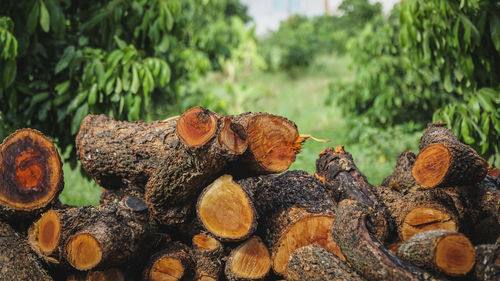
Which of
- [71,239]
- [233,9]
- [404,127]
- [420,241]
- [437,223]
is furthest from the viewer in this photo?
[233,9]

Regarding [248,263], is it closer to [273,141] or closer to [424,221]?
[273,141]

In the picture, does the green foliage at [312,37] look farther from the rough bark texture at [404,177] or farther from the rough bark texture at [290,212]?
the rough bark texture at [290,212]

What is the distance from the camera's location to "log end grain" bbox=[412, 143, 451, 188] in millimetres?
2369

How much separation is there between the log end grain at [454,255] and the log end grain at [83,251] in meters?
1.45

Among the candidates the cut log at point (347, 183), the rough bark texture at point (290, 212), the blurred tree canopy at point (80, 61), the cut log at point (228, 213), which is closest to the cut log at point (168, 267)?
the cut log at point (228, 213)

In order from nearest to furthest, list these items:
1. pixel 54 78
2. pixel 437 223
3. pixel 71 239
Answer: pixel 71 239 < pixel 437 223 < pixel 54 78

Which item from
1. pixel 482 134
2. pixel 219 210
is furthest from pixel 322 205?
pixel 482 134

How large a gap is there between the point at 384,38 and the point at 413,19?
10.6 feet

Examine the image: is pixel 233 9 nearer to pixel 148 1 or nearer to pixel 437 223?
pixel 148 1

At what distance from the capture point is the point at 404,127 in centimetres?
692

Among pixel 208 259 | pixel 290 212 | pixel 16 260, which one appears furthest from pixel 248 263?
pixel 16 260

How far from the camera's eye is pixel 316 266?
2158mm

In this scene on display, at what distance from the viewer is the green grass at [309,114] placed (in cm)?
602

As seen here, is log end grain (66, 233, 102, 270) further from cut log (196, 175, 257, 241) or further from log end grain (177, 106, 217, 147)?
log end grain (177, 106, 217, 147)
